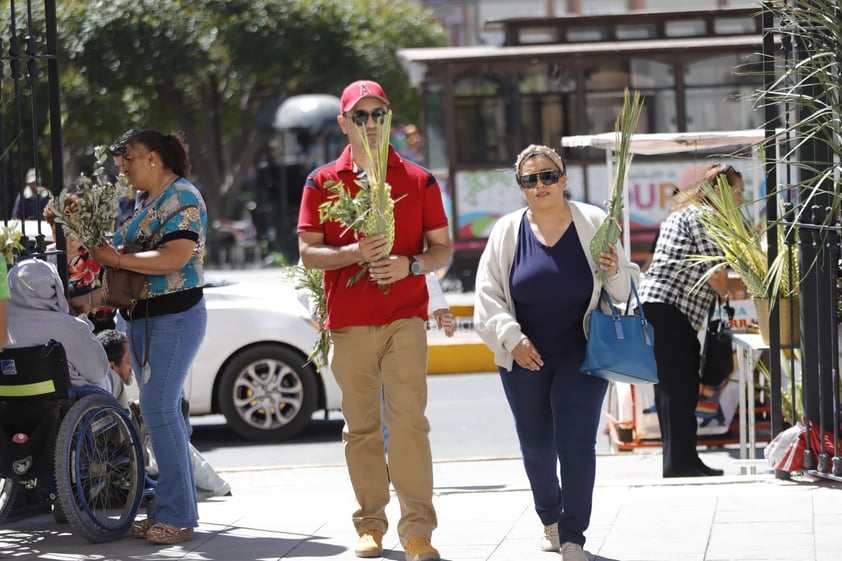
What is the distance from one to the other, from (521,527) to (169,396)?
1780 mm

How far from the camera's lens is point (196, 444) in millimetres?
11445

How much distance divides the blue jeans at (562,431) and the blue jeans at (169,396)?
5.00ft

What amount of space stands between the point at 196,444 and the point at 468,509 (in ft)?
15.2

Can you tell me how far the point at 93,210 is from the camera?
6.49m

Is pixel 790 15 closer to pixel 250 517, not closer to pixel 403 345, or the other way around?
pixel 403 345

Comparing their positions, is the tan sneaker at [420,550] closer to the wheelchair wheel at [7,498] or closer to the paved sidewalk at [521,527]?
the paved sidewalk at [521,527]

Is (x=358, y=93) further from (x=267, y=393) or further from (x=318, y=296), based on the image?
(x=267, y=393)

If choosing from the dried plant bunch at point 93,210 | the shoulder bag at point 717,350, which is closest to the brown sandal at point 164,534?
the dried plant bunch at point 93,210

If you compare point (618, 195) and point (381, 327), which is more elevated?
point (618, 195)

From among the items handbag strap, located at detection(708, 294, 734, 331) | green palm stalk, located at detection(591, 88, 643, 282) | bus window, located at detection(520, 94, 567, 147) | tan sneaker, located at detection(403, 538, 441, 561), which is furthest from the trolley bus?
tan sneaker, located at detection(403, 538, 441, 561)

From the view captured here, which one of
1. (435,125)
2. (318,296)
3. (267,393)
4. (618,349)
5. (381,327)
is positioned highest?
(435,125)

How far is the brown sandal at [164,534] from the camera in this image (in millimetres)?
6566

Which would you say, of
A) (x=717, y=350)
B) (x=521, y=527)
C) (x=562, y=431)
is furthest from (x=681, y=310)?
(x=562, y=431)

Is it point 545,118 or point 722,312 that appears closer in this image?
point 722,312
